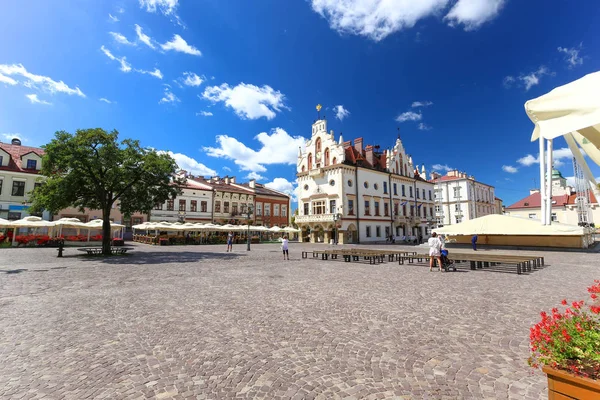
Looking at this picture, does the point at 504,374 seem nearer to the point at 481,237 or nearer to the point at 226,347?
the point at 226,347

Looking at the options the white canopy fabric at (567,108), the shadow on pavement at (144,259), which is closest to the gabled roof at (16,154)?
the shadow on pavement at (144,259)

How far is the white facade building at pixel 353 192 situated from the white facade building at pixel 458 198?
1775 cm

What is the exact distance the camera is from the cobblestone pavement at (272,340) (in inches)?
158

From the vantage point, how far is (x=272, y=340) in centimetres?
567

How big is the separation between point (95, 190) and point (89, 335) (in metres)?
19.8

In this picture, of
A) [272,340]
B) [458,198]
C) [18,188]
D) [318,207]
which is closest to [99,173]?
Answer: [272,340]

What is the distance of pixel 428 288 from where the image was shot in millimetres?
10484

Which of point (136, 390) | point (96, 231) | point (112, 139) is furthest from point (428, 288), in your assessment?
point (96, 231)

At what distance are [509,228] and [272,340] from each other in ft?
92.8

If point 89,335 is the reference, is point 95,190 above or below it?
above

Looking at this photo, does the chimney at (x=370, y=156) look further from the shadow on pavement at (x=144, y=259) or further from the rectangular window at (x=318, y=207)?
the shadow on pavement at (x=144, y=259)

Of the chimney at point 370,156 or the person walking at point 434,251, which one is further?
the chimney at point 370,156

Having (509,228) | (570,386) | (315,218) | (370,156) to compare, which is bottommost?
(570,386)

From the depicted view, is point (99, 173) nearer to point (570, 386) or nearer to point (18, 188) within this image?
point (570, 386)
